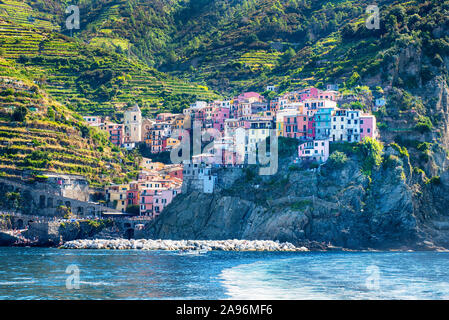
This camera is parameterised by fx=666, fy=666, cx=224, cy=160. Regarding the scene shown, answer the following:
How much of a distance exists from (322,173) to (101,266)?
35.1 meters

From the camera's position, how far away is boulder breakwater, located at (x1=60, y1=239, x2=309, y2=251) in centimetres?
7900

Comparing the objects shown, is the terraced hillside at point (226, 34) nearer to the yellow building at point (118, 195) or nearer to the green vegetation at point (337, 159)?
the yellow building at point (118, 195)

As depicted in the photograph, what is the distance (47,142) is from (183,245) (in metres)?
31.3

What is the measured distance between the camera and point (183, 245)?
3216 inches

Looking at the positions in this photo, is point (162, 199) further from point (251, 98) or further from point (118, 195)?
point (251, 98)

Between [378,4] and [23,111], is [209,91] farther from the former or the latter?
[23,111]

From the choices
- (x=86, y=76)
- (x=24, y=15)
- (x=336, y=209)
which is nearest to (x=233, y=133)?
(x=336, y=209)

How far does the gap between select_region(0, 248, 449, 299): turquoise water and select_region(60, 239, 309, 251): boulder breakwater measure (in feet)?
19.8

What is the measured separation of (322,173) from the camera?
273 ft

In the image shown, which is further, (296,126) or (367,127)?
(296,126)

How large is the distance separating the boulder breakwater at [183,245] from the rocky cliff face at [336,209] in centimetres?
248

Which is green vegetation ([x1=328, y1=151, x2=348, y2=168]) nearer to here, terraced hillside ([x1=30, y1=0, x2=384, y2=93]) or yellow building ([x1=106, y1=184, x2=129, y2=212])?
yellow building ([x1=106, y1=184, x2=129, y2=212])
